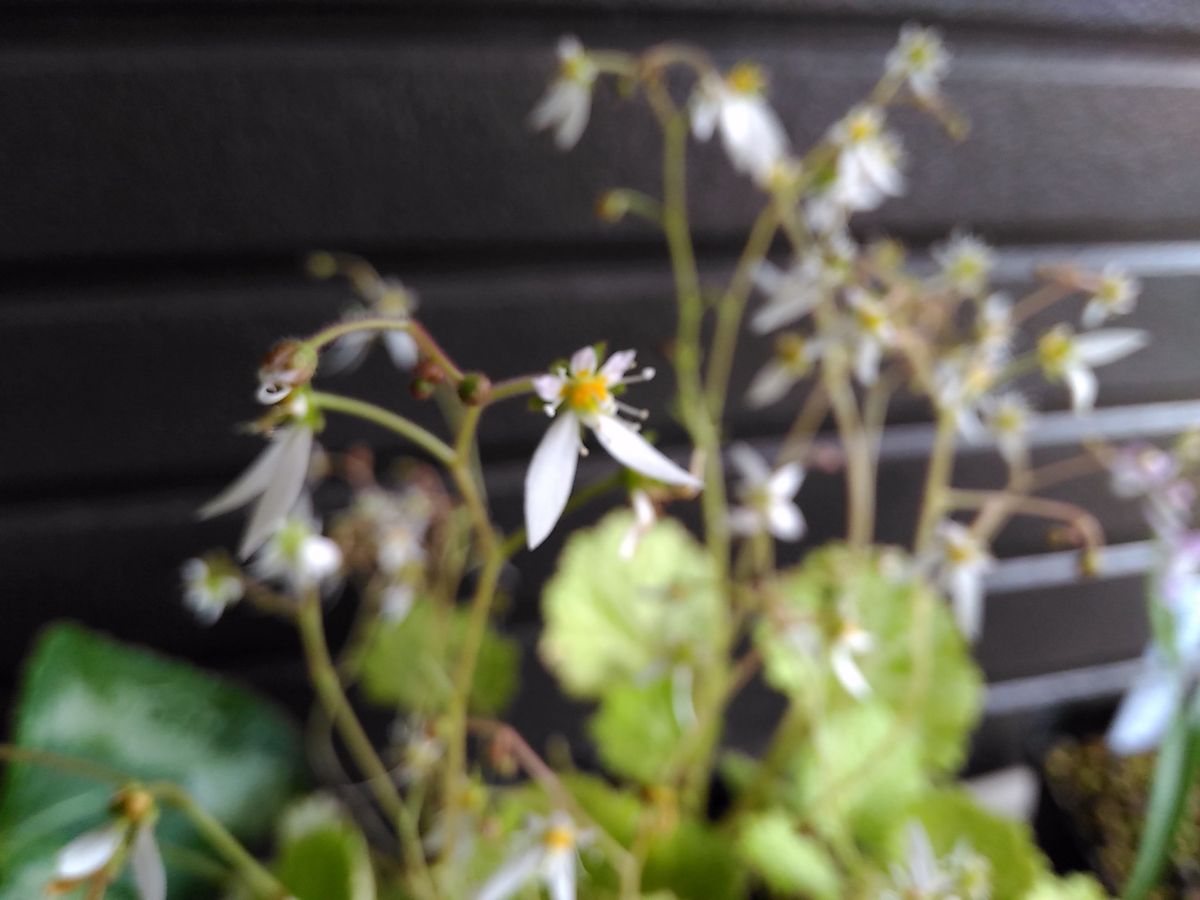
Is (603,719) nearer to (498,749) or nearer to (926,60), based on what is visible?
(498,749)

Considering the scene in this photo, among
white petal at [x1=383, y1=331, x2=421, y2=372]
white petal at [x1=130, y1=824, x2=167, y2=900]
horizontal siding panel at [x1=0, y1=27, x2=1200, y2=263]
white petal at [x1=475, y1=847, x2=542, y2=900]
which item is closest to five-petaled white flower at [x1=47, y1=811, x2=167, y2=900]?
white petal at [x1=130, y1=824, x2=167, y2=900]

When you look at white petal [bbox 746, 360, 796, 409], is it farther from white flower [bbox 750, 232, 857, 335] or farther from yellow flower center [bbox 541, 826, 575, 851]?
yellow flower center [bbox 541, 826, 575, 851]

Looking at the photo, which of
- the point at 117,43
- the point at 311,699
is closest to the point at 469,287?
the point at 117,43

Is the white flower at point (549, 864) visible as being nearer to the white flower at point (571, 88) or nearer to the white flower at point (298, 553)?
the white flower at point (298, 553)

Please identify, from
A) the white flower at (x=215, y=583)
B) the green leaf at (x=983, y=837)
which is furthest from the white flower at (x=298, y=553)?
the green leaf at (x=983, y=837)

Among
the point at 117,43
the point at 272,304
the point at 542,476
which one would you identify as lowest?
the point at 542,476
